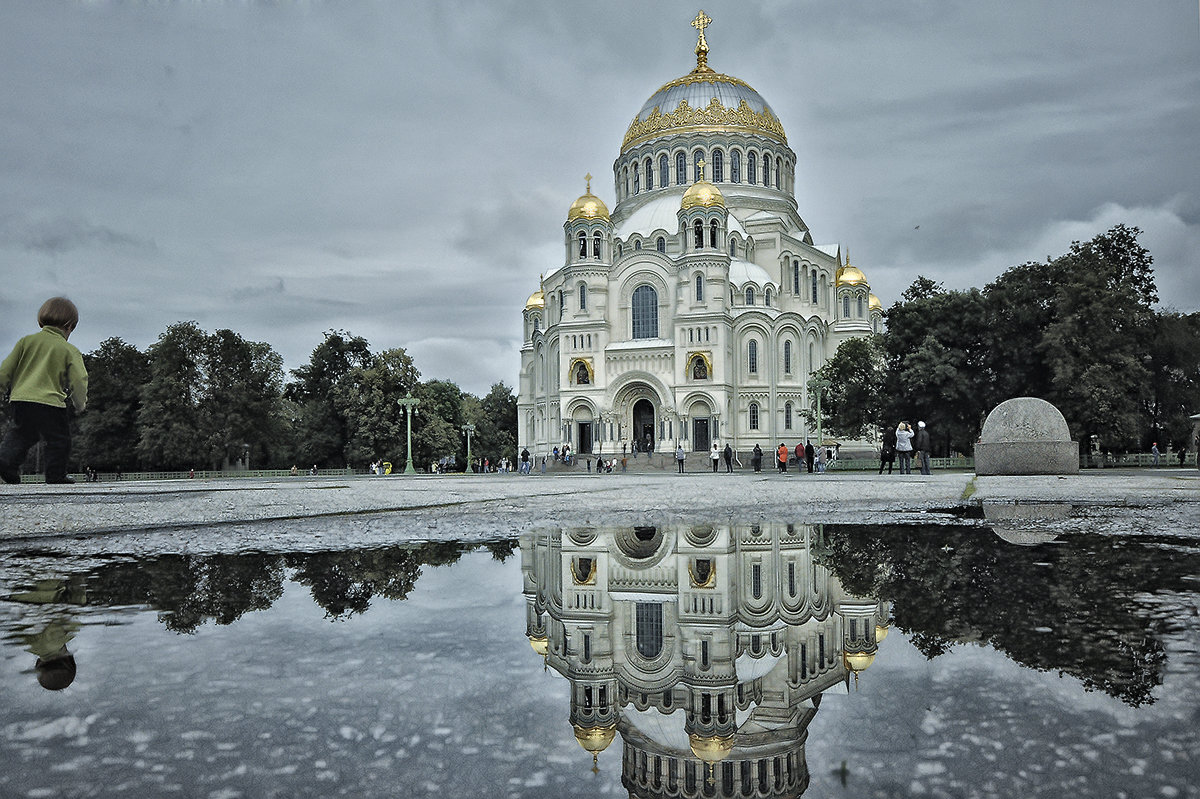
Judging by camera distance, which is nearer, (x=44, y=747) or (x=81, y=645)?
(x=44, y=747)

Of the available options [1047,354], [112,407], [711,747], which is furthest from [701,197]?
[711,747]

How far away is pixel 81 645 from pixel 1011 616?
2.86 metres

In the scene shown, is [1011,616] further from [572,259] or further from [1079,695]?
[572,259]

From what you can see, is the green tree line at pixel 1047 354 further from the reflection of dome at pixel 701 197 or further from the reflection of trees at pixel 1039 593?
the reflection of trees at pixel 1039 593

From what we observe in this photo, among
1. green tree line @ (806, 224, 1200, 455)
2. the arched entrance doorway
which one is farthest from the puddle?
the arched entrance doorway

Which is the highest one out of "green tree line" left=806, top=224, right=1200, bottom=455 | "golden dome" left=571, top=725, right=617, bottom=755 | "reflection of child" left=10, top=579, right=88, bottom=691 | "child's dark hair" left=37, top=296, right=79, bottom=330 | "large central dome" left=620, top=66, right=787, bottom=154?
"large central dome" left=620, top=66, right=787, bottom=154

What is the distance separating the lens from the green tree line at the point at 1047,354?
33.1m

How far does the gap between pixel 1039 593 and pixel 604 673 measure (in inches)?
77.1

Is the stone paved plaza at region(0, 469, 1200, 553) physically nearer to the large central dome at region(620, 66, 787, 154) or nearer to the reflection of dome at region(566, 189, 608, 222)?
the reflection of dome at region(566, 189, 608, 222)

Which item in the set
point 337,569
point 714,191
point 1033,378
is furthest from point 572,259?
point 337,569

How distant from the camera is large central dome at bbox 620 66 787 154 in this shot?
57750mm

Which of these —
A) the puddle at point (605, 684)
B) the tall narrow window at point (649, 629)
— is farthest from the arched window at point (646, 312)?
the tall narrow window at point (649, 629)

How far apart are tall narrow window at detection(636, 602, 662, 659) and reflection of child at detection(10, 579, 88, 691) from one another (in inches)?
57.2

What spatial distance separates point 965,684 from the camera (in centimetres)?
198
